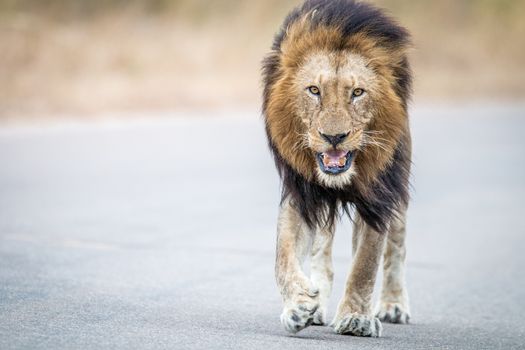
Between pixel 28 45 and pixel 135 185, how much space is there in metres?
12.0

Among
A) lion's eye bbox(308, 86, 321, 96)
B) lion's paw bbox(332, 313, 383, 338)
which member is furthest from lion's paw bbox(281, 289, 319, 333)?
lion's eye bbox(308, 86, 321, 96)

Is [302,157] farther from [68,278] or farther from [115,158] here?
[115,158]

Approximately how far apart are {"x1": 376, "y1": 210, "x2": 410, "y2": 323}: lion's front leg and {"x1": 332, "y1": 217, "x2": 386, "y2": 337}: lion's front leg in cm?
62

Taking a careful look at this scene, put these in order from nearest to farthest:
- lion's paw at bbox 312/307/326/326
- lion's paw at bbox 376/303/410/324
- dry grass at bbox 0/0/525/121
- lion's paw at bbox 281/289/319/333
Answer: lion's paw at bbox 281/289/319/333, lion's paw at bbox 312/307/326/326, lion's paw at bbox 376/303/410/324, dry grass at bbox 0/0/525/121

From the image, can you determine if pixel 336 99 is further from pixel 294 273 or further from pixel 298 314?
pixel 298 314

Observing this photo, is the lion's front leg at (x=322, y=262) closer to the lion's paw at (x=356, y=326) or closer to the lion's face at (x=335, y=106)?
the lion's paw at (x=356, y=326)

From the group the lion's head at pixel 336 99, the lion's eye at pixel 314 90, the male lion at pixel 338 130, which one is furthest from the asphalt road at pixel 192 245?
the lion's eye at pixel 314 90

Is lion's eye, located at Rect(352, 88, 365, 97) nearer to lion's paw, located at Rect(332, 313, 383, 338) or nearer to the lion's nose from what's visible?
the lion's nose

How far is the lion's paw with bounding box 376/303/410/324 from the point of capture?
633 centimetres

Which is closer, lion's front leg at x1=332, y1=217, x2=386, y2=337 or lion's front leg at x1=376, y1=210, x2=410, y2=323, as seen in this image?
lion's front leg at x1=332, y1=217, x2=386, y2=337

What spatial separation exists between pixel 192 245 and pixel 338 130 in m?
3.45

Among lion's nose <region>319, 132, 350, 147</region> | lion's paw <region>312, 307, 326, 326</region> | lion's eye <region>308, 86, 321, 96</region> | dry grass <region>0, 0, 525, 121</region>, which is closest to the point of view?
lion's nose <region>319, 132, 350, 147</region>

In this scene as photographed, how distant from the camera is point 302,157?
18.0 feet

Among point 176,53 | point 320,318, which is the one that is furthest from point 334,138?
point 176,53
